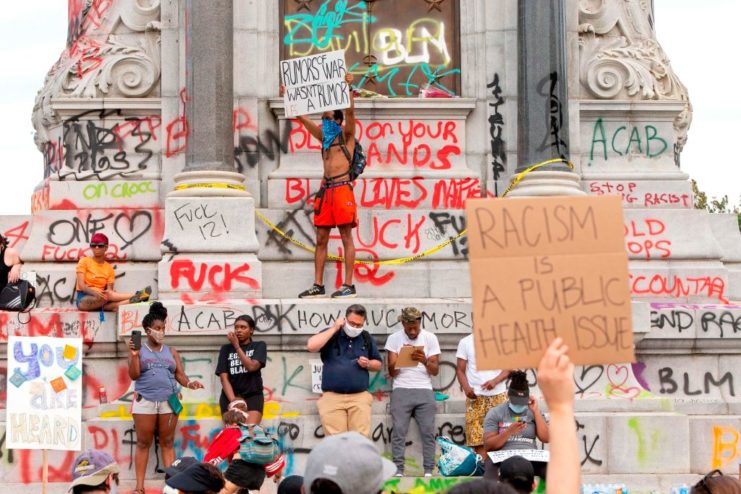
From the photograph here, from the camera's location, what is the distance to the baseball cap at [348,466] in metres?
4.82

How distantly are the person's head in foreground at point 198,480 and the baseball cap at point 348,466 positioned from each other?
2943 mm

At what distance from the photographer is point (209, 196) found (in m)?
16.4

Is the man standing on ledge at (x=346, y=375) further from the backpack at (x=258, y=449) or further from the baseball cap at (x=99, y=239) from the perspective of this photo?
the backpack at (x=258, y=449)

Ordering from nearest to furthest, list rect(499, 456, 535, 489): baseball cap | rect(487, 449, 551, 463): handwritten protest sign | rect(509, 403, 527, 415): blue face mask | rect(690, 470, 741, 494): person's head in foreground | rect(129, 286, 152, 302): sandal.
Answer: rect(690, 470, 741, 494): person's head in foreground
rect(499, 456, 535, 489): baseball cap
rect(487, 449, 551, 463): handwritten protest sign
rect(509, 403, 527, 415): blue face mask
rect(129, 286, 152, 302): sandal

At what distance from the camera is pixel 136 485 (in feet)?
47.1

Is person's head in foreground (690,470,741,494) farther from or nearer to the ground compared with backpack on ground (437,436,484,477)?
farther from the ground

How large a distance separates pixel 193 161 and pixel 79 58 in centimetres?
249

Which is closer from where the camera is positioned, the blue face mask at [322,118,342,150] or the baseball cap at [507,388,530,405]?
the baseball cap at [507,388,530,405]

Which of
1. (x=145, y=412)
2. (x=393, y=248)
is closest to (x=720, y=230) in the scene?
(x=393, y=248)

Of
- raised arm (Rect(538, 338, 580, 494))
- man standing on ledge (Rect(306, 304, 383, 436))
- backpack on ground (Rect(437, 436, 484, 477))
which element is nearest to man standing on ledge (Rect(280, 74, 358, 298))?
man standing on ledge (Rect(306, 304, 383, 436))

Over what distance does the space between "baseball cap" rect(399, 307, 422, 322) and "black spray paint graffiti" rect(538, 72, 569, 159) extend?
3572mm

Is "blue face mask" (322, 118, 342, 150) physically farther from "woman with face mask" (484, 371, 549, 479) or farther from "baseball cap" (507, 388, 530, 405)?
"baseball cap" (507, 388, 530, 405)

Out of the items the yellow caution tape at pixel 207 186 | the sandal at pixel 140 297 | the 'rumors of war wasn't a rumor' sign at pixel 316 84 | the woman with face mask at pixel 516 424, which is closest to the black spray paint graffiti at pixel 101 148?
the yellow caution tape at pixel 207 186

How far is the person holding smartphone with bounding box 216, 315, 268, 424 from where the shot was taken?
1419 cm
